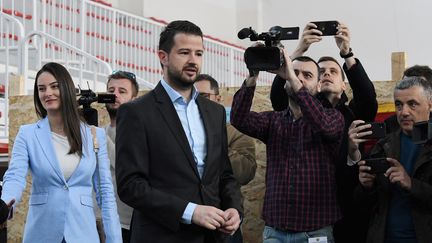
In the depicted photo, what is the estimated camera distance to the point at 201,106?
8.64 ft

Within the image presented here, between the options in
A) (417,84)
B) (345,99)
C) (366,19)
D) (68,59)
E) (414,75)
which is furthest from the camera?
(366,19)

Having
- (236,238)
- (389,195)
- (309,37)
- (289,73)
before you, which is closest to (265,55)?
(289,73)

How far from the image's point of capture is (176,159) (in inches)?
97.7

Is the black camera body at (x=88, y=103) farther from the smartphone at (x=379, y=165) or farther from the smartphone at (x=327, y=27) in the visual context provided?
the smartphone at (x=379, y=165)

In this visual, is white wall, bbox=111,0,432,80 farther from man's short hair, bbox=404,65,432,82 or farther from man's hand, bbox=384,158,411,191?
man's hand, bbox=384,158,411,191

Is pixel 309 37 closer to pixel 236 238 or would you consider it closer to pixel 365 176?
pixel 365 176

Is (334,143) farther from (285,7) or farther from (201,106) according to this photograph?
(285,7)

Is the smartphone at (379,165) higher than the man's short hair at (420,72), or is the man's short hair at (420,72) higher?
the man's short hair at (420,72)

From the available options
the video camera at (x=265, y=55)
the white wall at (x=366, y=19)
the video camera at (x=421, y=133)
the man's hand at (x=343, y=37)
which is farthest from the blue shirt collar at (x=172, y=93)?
the white wall at (x=366, y=19)

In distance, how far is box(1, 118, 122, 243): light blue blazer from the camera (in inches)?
116

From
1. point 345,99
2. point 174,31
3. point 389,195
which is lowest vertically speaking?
point 389,195

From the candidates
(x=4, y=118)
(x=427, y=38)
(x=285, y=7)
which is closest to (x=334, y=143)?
(x=4, y=118)

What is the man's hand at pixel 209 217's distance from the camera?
2.37 metres

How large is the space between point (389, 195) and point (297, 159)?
15.9 inches
